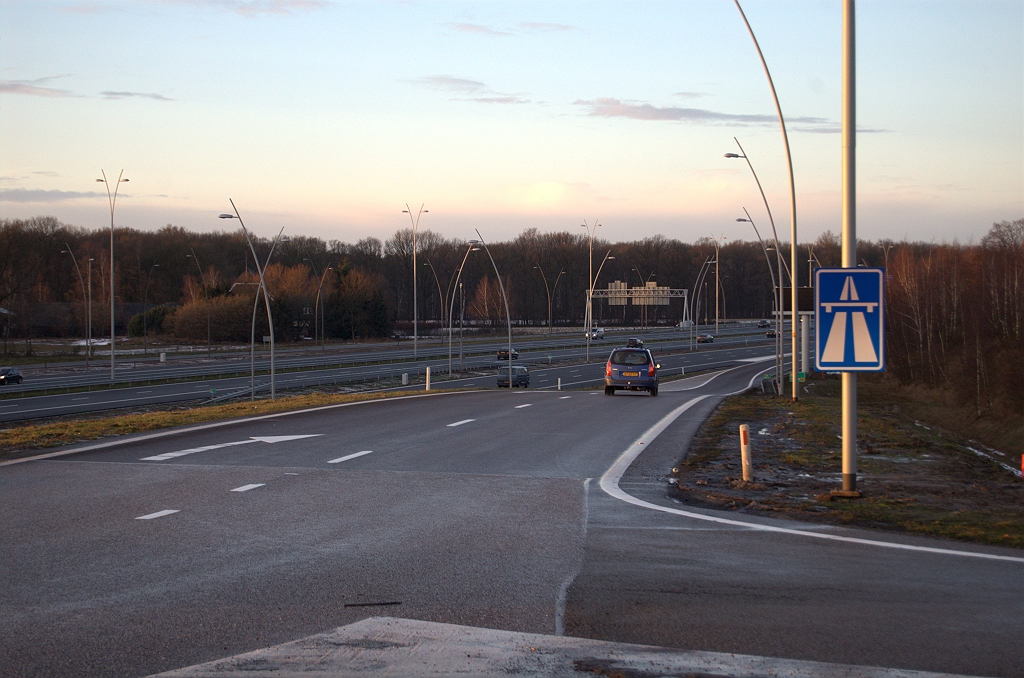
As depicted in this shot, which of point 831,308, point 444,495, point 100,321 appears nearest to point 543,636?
point 444,495

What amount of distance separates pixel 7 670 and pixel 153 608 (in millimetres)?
1230

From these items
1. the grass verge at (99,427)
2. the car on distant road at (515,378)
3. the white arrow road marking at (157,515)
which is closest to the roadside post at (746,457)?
the white arrow road marking at (157,515)

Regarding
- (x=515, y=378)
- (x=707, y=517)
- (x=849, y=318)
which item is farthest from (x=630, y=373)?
(x=515, y=378)

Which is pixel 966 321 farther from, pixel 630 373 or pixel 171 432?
pixel 171 432

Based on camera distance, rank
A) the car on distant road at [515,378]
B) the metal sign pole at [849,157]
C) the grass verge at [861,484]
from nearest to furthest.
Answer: the grass verge at [861,484], the metal sign pole at [849,157], the car on distant road at [515,378]

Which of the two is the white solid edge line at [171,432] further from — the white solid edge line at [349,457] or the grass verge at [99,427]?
the white solid edge line at [349,457]

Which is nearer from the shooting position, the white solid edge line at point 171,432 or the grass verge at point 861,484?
the grass verge at point 861,484

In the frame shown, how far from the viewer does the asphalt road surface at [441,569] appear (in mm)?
5488

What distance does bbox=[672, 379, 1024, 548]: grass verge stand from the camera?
9367 millimetres

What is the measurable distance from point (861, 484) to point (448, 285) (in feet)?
414

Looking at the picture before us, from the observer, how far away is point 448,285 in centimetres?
13688

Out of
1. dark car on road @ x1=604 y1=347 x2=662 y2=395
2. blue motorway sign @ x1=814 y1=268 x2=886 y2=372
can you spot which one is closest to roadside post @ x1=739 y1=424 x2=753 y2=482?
blue motorway sign @ x1=814 y1=268 x2=886 y2=372

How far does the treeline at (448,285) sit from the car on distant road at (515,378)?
63.1 ft

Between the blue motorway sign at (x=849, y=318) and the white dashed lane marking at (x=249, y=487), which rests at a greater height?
the blue motorway sign at (x=849, y=318)
